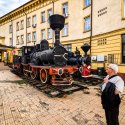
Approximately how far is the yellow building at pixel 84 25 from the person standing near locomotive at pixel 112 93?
1082cm

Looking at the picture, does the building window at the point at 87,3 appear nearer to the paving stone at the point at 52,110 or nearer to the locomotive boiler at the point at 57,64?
the locomotive boiler at the point at 57,64

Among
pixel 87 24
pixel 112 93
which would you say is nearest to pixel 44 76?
pixel 112 93

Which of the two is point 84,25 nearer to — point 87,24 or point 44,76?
point 87,24

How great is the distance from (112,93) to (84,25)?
1811 centimetres

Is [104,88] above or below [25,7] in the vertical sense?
below

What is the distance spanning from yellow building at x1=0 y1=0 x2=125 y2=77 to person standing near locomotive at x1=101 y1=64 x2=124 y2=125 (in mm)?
10823

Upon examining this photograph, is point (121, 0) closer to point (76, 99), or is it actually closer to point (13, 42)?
point (76, 99)

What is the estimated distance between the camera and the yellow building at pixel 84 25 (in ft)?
52.3

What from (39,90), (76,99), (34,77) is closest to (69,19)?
(34,77)

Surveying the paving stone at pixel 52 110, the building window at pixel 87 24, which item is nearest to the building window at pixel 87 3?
the building window at pixel 87 24

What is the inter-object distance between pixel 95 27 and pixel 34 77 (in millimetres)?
8564

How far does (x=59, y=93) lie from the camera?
930cm

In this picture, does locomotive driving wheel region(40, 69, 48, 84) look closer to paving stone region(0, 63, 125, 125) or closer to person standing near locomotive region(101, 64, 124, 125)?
paving stone region(0, 63, 125, 125)

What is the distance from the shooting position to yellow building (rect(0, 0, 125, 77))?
1595 cm
